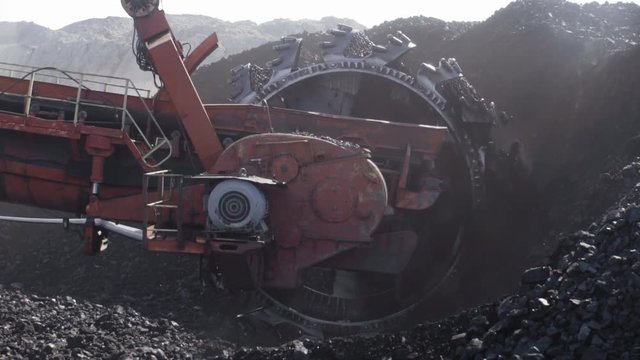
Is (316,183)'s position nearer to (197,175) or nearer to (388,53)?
(197,175)

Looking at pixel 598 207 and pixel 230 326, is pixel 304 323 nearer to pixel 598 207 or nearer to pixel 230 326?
pixel 230 326

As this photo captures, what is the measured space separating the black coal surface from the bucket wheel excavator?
767mm

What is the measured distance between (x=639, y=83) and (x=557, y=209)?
1.72 metres

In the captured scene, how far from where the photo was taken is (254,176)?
6.73 metres

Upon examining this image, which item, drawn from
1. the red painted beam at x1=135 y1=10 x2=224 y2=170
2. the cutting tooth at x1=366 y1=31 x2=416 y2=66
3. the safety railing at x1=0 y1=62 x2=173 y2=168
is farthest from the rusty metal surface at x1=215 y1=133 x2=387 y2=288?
the cutting tooth at x1=366 y1=31 x2=416 y2=66

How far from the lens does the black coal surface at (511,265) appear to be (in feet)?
14.9

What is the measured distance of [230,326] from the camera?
7.55m

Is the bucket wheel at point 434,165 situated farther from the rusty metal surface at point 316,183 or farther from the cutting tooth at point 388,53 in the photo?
the rusty metal surface at point 316,183

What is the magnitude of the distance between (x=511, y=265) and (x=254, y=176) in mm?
3091

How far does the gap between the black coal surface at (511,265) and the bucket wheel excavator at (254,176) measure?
0.77 meters

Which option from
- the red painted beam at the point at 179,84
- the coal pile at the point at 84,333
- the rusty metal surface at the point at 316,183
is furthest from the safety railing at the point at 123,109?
the coal pile at the point at 84,333

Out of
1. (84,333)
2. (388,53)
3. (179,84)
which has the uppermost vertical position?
(388,53)

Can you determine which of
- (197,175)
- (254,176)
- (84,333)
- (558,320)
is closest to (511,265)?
(254,176)

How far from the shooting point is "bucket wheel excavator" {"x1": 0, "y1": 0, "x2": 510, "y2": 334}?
267 inches
